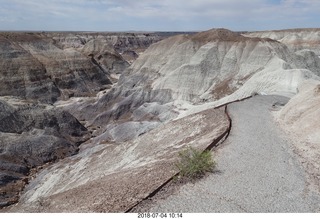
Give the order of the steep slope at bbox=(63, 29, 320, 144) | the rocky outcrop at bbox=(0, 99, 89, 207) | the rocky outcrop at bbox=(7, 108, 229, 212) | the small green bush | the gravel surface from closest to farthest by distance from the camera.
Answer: the gravel surface
the rocky outcrop at bbox=(7, 108, 229, 212)
the small green bush
the rocky outcrop at bbox=(0, 99, 89, 207)
the steep slope at bbox=(63, 29, 320, 144)

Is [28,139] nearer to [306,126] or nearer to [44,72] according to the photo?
[306,126]

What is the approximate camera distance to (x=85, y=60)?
83.6 m

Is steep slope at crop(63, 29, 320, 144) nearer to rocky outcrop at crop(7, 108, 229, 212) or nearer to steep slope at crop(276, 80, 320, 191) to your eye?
rocky outcrop at crop(7, 108, 229, 212)

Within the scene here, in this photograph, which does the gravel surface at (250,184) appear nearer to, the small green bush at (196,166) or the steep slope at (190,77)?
the small green bush at (196,166)

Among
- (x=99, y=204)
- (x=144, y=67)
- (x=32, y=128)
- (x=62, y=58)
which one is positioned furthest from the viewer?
(x=62, y=58)

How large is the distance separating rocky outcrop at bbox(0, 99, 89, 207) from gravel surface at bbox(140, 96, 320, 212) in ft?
62.6

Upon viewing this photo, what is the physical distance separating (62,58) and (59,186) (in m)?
57.5

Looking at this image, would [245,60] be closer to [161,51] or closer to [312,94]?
[161,51]

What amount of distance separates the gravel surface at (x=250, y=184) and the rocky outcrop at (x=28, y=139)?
1909cm

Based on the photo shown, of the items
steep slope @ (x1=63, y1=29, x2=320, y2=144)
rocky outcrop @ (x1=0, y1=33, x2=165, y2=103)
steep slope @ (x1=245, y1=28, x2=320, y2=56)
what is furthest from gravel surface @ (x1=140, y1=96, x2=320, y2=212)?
steep slope @ (x1=245, y1=28, x2=320, y2=56)

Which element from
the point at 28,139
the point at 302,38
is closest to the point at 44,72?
the point at 28,139

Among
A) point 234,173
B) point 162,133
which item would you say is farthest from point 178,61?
point 234,173

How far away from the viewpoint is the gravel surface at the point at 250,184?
37.2 ft

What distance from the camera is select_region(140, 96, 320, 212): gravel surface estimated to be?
1133 centimetres
